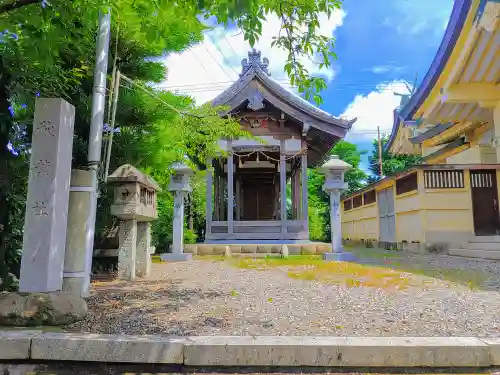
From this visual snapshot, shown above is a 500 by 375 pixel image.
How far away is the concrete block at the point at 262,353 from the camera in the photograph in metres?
2.68

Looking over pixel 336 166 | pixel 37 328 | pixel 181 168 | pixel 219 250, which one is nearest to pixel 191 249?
pixel 219 250

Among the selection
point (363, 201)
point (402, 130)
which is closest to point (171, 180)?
point (363, 201)

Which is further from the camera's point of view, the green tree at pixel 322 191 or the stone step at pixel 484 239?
the green tree at pixel 322 191

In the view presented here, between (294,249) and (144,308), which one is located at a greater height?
(294,249)

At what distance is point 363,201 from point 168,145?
11923mm

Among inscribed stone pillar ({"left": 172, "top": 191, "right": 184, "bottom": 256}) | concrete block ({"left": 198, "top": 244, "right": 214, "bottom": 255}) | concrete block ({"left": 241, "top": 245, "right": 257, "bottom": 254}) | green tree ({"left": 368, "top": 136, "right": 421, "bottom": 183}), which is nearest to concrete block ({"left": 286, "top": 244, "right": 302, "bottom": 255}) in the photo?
concrete block ({"left": 241, "top": 245, "right": 257, "bottom": 254})

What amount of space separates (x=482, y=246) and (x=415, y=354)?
7.72m

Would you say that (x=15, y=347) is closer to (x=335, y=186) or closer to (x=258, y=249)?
(x=335, y=186)

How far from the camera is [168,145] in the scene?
24.6 ft

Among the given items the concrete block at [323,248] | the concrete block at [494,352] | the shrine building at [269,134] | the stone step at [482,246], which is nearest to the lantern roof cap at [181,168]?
the shrine building at [269,134]

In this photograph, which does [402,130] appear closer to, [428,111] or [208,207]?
[428,111]

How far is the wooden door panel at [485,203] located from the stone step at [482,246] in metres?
0.75

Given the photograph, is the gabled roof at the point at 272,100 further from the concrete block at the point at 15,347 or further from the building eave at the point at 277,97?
the concrete block at the point at 15,347

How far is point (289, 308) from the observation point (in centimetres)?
405
